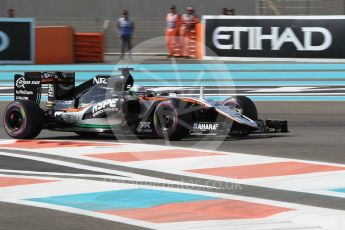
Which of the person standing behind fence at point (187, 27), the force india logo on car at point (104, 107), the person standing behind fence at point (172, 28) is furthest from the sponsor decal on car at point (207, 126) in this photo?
the person standing behind fence at point (172, 28)

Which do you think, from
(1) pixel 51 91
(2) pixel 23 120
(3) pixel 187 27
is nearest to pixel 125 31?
(3) pixel 187 27

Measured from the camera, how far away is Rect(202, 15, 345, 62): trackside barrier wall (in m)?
23.0

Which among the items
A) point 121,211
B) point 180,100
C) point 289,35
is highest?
Answer: point 289,35

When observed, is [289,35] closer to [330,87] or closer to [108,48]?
[330,87]

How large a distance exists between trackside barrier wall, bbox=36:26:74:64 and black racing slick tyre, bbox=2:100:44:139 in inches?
542

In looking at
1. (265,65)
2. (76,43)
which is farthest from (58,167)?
(76,43)

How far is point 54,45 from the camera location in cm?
2555

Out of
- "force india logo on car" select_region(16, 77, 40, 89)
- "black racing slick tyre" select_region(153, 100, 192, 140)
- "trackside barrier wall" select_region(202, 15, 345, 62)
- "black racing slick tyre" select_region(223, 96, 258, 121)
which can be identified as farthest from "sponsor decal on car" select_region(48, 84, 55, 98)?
"trackside barrier wall" select_region(202, 15, 345, 62)

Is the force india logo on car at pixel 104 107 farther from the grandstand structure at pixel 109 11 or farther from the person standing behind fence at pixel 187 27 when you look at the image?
the grandstand structure at pixel 109 11

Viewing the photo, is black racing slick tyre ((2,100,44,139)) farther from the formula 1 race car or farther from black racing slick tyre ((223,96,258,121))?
black racing slick tyre ((223,96,258,121))

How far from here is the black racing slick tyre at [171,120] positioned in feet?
34.8

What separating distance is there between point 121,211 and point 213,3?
29847 mm

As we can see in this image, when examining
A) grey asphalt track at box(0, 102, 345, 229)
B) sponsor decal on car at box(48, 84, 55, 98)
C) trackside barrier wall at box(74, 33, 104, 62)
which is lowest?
grey asphalt track at box(0, 102, 345, 229)

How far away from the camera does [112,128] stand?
11328mm
